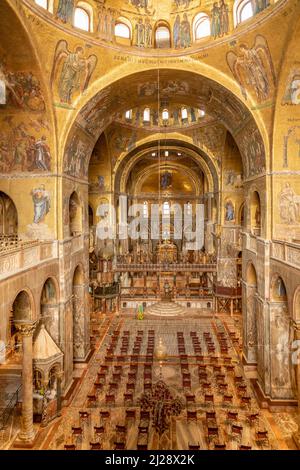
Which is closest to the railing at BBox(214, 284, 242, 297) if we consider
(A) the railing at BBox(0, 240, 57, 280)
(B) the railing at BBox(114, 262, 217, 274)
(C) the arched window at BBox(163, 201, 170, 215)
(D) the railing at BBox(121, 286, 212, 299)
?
(D) the railing at BBox(121, 286, 212, 299)

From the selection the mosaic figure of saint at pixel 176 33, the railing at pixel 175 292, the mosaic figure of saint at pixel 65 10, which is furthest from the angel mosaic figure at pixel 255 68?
the railing at pixel 175 292

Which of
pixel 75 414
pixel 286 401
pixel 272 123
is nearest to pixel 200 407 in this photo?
pixel 286 401

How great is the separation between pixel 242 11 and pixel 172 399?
48.9ft

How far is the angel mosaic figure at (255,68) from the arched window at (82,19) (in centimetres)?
597

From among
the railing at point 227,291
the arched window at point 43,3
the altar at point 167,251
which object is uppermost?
the arched window at point 43,3

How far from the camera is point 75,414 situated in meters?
A: 15.0

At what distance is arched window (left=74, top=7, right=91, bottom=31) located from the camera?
15027mm

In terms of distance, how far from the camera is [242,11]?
14.9m

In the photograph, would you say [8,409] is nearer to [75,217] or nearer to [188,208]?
[75,217]

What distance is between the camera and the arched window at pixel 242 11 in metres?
14.6

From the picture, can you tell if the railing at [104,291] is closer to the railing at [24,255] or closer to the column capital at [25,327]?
the railing at [24,255]

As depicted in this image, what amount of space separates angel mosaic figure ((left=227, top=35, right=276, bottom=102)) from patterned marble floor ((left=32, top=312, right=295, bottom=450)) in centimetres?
1129

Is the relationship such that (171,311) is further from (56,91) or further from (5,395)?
(56,91)

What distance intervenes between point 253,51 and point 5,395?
17100 millimetres
